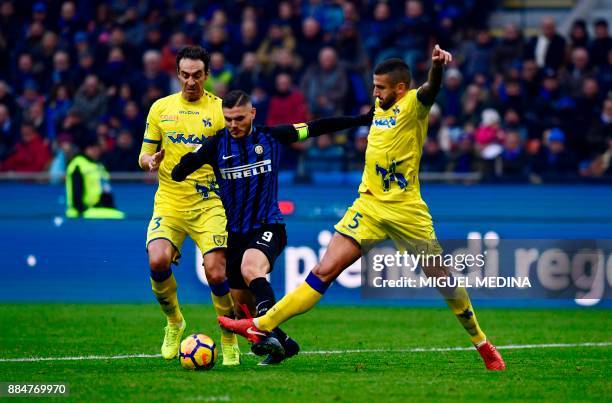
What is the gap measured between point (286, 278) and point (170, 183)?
17.0 ft

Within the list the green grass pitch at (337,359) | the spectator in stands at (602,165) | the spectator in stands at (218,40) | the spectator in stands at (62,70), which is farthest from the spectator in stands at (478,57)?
the spectator in stands at (62,70)

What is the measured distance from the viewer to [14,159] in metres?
20.3

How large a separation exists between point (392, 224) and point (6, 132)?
12.5 metres

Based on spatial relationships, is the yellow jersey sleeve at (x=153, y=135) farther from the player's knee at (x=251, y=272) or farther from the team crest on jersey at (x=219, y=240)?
the player's knee at (x=251, y=272)

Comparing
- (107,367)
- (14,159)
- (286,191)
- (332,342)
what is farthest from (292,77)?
(107,367)

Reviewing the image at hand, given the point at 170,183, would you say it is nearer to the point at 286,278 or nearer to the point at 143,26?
the point at 286,278

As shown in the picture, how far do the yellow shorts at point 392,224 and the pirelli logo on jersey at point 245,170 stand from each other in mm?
859

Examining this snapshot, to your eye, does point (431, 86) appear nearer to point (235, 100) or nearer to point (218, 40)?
point (235, 100)

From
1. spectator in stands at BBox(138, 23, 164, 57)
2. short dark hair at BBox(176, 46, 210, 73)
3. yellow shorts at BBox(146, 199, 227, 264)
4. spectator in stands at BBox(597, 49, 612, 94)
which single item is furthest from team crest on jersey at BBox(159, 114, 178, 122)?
spectator in stands at BBox(138, 23, 164, 57)

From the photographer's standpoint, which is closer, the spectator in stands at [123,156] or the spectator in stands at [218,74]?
the spectator in stands at [123,156]

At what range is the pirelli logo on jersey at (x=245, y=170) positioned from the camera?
1056 centimetres

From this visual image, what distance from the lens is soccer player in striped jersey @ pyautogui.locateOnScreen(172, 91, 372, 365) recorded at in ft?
34.3

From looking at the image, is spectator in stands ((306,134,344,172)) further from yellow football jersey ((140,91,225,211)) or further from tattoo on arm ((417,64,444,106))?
tattoo on arm ((417,64,444,106))

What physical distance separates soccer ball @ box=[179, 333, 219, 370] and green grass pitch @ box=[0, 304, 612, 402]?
116 mm
